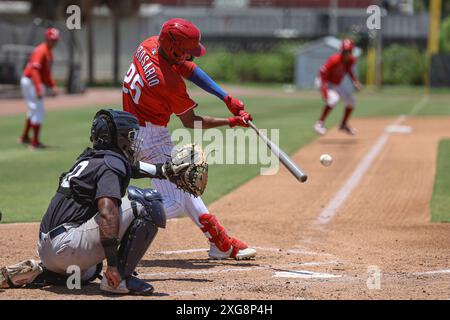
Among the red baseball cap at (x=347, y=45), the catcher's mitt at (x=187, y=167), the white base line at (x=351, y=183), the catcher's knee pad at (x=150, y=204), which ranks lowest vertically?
the white base line at (x=351, y=183)

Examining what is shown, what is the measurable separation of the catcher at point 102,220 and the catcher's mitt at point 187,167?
0.31 m

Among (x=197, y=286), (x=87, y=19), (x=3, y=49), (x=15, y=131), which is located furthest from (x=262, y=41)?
(x=197, y=286)

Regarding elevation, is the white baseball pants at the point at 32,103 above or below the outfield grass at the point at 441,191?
above

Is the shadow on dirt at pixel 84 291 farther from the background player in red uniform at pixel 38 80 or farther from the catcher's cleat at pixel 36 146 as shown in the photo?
the catcher's cleat at pixel 36 146

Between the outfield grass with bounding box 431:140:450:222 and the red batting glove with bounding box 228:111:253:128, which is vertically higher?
the red batting glove with bounding box 228:111:253:128

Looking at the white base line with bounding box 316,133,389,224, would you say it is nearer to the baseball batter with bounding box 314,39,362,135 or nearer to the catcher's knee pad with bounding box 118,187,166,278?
the baseball batter with bounding box 314,39,362,135

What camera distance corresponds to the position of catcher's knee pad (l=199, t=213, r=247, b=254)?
24.0 ft

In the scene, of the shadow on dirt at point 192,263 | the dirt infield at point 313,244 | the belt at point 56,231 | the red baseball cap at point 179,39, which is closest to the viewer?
the belt at point 56,231

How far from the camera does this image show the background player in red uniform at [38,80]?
647 inches

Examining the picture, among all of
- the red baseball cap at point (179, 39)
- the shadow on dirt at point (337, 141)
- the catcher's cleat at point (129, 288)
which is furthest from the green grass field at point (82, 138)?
the catcher's cleat at point (129, 288)

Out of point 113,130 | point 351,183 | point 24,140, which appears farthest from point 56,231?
point 24,140

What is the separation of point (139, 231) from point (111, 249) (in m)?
0.27

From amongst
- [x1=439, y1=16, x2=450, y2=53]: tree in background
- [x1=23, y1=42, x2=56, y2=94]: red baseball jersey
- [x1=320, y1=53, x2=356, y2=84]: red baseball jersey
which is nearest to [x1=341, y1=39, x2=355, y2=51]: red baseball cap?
[x1=320, y1=53, x2=356, y2=84]: red baseball jersey

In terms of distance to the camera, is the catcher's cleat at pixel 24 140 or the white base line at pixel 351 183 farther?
the catcher's cleat at pixel 24 140
